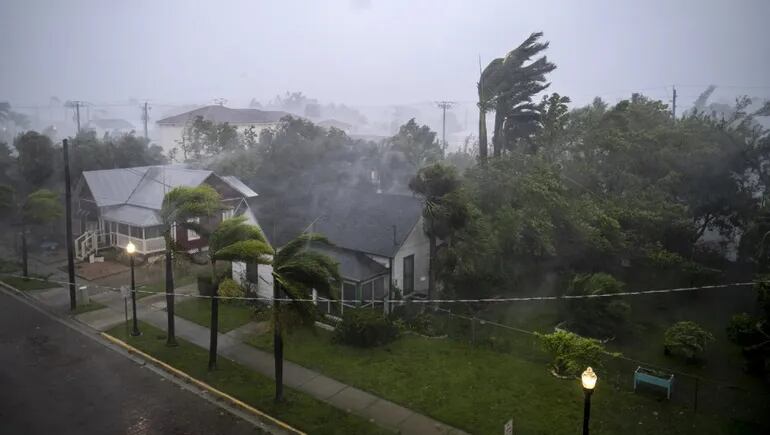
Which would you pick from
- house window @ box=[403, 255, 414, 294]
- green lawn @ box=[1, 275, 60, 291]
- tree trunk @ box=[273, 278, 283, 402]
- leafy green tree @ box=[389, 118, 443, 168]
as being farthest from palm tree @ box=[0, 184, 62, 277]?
leafy green tree @ box=[389, 118, 443, 168]

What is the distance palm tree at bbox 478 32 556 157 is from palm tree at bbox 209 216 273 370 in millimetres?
16596

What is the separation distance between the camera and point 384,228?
20.6 m

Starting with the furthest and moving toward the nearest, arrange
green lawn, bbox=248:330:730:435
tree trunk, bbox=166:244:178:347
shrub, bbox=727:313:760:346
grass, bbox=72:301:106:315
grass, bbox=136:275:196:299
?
grass, bbox=136:275:196:299, grass, bbox=72:301:106:315, tree trunk, bbox=166:244:178:347, shrub, bbox=727:313:760:346, green lawn, bbox=248:330:730:435

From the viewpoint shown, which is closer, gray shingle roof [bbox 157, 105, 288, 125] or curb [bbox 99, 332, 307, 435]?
curb [bbox 99, 332, 307, 435]

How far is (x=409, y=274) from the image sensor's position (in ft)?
67.6

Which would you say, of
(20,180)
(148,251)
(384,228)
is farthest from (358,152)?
(20,180)

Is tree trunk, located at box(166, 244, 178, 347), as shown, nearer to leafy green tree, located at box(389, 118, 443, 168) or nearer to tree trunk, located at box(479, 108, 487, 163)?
tree trunk, located at box(479, 108, 487, 163)

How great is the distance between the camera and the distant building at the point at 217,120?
55.8 metres

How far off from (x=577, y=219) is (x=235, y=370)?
1332 centimetres

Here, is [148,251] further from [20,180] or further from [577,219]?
[577,219]

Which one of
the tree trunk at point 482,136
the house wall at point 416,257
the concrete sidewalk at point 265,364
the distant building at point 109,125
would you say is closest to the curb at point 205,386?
the concrete sidewalk at point 265,364

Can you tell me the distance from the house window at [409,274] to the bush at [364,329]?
3.54 metres

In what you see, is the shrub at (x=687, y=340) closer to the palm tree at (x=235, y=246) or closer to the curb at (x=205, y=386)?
the curb at (x=205, y=386)

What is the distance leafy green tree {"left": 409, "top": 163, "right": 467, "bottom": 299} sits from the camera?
707 inches
